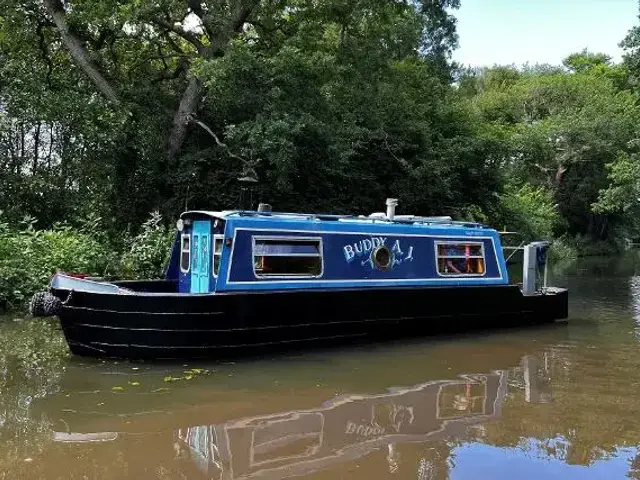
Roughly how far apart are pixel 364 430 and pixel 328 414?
0.54 m

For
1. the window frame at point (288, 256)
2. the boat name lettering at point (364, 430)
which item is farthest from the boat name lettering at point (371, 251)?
the boat name lettering at point (364, 430)

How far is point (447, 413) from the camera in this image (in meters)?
6.43

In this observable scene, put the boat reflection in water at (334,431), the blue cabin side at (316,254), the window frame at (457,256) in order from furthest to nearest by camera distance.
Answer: the window frame at (457,256) < the blue cabin side at (316,254) < the boat reflection in water at (334,431)

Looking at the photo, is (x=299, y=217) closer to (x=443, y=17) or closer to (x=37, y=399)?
(x=37, y=399)

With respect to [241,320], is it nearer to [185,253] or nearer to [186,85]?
[185,253]

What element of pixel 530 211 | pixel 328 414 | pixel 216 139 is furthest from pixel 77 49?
pixel 530 211

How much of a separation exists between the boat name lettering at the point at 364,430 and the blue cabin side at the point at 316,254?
2969 mm

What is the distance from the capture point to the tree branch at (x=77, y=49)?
15547 millimetres

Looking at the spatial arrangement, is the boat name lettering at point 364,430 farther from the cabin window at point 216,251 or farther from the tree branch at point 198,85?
the tree branch at point 198,85

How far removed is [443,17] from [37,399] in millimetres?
25010

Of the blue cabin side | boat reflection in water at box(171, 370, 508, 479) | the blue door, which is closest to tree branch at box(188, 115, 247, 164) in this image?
the blue cabin side

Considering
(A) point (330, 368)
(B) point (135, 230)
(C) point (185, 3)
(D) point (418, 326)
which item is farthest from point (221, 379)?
(C) point (185, 3)

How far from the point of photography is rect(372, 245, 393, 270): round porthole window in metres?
9.74

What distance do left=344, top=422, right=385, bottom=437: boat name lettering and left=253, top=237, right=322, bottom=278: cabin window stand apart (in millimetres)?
3130
